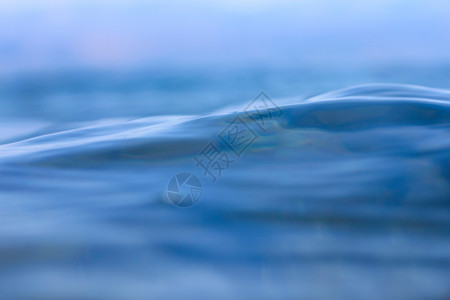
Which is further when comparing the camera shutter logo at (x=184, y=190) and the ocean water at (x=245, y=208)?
the camera shutter logo at (x=184, y=190)

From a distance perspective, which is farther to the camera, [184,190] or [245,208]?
[184,190]

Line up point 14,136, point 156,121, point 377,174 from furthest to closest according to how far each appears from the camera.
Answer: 1. point 14,136
2. point 156,121
3. point 377,174

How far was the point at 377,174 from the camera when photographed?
873 millimetres

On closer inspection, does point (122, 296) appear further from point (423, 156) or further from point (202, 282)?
point (423, 156)

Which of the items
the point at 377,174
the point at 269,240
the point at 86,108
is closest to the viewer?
the point at 269,240

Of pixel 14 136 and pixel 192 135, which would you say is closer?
pixel 192 135

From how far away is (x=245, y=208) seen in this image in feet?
2.45

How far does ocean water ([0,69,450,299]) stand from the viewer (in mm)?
568

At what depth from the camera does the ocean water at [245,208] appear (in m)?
0.57

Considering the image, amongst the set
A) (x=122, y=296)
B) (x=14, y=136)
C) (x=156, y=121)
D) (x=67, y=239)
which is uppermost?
(x=14, y=136)

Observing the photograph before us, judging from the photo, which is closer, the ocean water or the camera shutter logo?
the ocean water

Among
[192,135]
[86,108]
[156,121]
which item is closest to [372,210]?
[192,135]

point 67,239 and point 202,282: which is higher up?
point 67,239

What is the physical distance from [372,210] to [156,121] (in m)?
0.97
